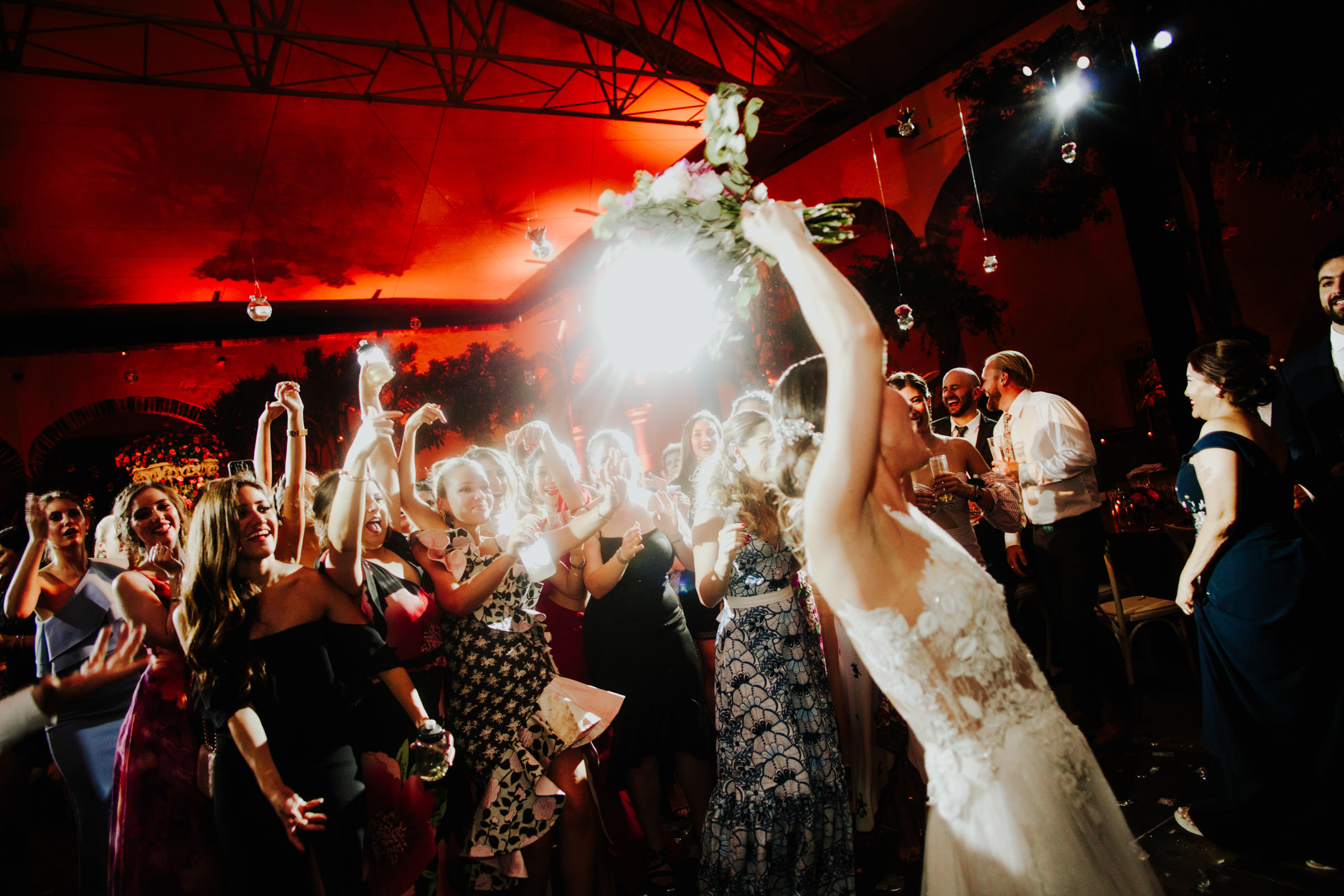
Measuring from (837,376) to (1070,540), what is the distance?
2.94m

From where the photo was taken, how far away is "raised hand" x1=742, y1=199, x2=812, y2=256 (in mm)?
1214

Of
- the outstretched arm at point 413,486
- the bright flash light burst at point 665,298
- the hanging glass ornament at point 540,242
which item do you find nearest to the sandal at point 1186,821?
the bright flash light burst at point 665,298

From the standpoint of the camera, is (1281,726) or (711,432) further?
(711,432)

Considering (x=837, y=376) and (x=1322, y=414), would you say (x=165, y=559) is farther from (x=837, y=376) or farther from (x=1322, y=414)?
(x=1322, y=414)

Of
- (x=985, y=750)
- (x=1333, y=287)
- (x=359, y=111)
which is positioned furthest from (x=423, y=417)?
(x=359, y=111)

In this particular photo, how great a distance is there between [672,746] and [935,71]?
750 cm

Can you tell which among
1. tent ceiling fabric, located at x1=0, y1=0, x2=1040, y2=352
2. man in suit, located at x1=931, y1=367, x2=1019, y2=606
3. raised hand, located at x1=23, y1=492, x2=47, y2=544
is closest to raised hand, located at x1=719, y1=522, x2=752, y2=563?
man in suit, located at x1=931, y1=367, x2=1019, y2=606

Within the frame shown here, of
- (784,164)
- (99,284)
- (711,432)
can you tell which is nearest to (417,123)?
(784,164)

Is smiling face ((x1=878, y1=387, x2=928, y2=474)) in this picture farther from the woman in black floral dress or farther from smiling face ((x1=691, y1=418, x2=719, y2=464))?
smiling face ((x1=691, y1=418, x2=719, y2=464))

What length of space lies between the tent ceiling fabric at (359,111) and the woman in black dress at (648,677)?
15.6 feet

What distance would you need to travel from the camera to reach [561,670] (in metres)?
3.03

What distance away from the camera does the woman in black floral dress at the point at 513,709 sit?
7.30 ft

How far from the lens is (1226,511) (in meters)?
2.32

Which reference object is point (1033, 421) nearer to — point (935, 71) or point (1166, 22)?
point (1166, 22)
